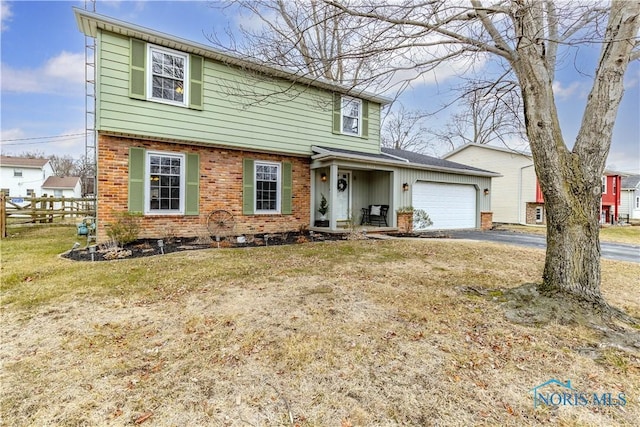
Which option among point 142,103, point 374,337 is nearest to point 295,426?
point 374,337

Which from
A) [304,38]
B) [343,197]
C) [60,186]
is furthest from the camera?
[60,186]

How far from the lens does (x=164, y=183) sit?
8203 millimetres

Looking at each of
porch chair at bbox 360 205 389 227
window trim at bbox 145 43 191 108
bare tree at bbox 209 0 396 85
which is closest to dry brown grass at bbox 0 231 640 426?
bare tree at bbox 209 0 396 85

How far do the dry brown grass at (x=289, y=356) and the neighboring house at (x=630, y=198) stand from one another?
34338mm

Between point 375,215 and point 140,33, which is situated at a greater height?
point 140,33

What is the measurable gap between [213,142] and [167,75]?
1939 mm

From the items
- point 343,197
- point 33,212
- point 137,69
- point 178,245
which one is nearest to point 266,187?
point 343,197

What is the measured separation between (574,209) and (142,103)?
8.67 m

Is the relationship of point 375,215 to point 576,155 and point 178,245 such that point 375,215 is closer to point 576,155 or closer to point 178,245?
point 178,245

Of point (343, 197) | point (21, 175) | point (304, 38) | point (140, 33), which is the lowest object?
point (343, 197)

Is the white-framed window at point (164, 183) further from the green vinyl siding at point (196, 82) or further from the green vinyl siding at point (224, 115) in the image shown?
the green vinyl siding at point (196, 82)

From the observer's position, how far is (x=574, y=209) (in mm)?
3514

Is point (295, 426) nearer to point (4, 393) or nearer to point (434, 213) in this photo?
point (4, 393)

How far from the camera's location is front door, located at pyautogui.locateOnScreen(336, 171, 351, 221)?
11.4 meters
